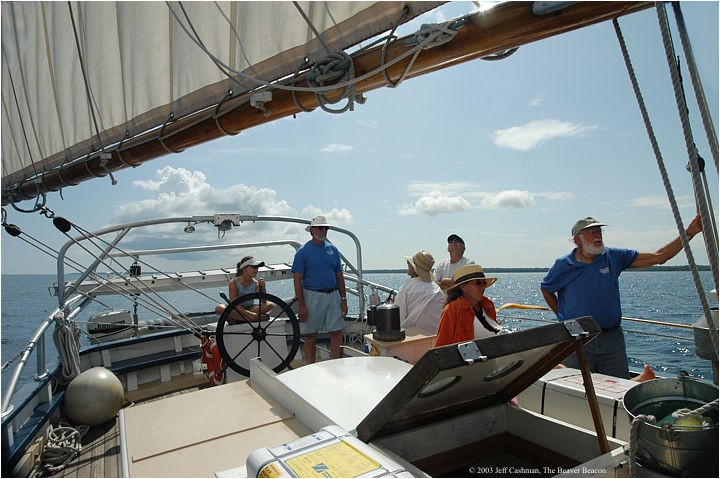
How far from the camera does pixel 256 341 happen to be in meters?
4.29

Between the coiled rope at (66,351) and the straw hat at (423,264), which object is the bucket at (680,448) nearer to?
the straw hat at (423,264)

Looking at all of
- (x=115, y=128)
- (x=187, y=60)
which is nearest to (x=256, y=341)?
(x=115, y=128)

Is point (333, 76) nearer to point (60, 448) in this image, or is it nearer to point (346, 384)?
point (346, 384)

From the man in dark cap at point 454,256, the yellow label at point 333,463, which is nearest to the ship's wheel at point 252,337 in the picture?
the man in dark cap at point 454,256

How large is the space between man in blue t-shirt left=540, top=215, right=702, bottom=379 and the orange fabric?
1095 millimetres

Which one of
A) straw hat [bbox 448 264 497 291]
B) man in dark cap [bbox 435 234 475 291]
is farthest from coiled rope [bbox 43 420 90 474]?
man in dark cap [bbox 435 234 475 291]

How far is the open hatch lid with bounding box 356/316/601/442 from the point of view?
121 centimetres

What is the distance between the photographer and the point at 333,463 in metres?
1.18

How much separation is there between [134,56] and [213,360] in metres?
2.74

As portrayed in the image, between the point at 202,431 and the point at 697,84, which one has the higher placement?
the point at 697,84

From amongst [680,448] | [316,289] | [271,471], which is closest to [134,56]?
[316,289]

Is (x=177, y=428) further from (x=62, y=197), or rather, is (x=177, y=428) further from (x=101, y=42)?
(x=62, y=197)

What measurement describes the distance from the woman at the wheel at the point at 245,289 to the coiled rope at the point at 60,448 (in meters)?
1.48

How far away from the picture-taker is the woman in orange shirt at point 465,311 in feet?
8.48
